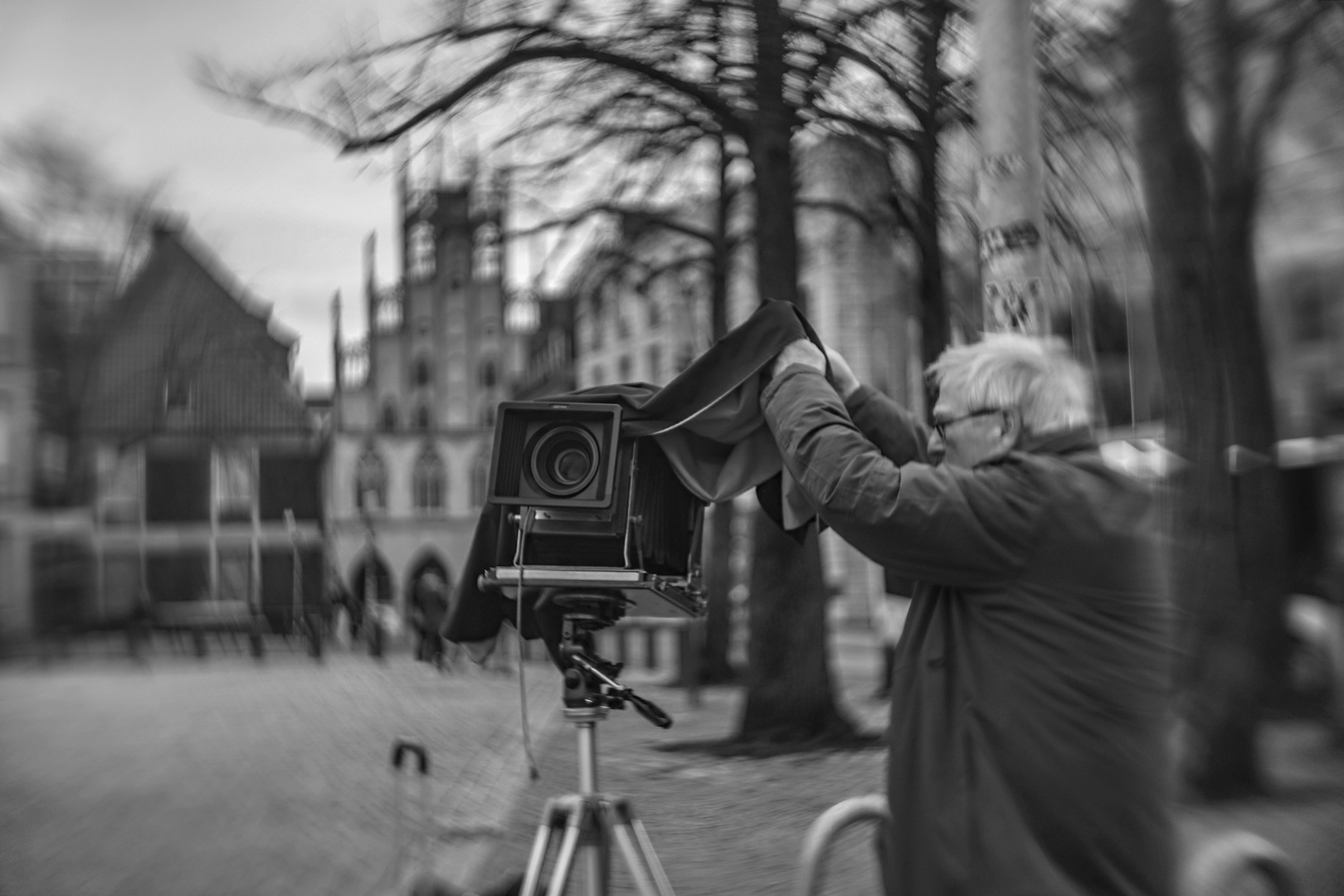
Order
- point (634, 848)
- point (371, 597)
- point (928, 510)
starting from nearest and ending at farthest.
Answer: point (928, 510) < point (634, 848) < point (371, 597)

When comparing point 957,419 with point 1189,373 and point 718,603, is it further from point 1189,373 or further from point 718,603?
point 718,603

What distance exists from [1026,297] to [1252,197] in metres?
6.09

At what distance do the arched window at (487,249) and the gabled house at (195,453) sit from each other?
13.4 m

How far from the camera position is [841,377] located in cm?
310

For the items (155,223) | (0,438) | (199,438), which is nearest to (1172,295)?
(155,223)

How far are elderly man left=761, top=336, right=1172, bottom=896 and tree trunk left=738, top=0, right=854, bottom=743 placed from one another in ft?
26.5

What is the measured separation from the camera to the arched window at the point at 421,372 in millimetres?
54719

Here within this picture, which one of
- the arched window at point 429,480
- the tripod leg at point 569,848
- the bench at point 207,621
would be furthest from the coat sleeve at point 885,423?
the arched window at point 429,480

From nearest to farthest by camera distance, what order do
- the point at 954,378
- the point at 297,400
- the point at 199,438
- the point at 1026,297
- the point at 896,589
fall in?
the point at 954,378 → the point at 896,589 → the point at 1026,297 → the point at 199,438 → the point at 297,400

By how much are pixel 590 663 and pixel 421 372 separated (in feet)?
173

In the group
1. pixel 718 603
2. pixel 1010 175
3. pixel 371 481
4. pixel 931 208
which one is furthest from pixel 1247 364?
pixel 371 481

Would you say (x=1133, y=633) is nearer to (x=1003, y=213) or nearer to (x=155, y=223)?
(x=1003, y=213)

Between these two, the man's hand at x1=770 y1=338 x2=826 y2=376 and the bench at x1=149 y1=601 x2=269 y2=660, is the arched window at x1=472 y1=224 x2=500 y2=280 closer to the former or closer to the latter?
the man's hand at x1=770 y1=338 x2=826 y2=376

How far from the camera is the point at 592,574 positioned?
3.05 metres
